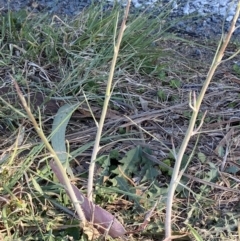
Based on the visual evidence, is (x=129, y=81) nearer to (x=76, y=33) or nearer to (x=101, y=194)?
(x=76, y=33)

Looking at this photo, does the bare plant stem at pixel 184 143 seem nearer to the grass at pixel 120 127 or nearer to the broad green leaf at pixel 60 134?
the grass at pixel 120 127

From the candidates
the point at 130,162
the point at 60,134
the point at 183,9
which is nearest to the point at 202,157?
the point at 130,162

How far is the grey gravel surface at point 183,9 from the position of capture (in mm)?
2646

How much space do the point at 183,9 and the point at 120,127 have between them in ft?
4.15

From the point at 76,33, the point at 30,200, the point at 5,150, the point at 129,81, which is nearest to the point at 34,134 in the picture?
the point at 5,150

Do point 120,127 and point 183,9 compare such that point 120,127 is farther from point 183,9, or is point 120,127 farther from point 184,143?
point 183,9

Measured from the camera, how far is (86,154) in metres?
→ 1.69

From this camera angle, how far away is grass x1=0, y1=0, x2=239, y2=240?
1476mm

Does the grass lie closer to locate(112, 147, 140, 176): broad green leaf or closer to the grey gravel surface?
locate(112, 147, 140, 176): broad green leaf

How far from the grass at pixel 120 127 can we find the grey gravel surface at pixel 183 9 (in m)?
0.15

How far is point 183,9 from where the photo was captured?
9.40 feet

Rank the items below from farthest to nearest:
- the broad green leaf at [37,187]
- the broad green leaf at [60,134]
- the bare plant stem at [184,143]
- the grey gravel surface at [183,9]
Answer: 1. the grey gravel surface at [183,9]
2. the broad green leaf at [60,134]
3. the broad green leaf at [37,187]
4. the bare plant stem at [184,143]

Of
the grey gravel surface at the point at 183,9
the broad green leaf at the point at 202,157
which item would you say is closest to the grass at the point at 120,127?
the broad green leaf at the point at 202,157

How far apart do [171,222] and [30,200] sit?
1.23 feet
